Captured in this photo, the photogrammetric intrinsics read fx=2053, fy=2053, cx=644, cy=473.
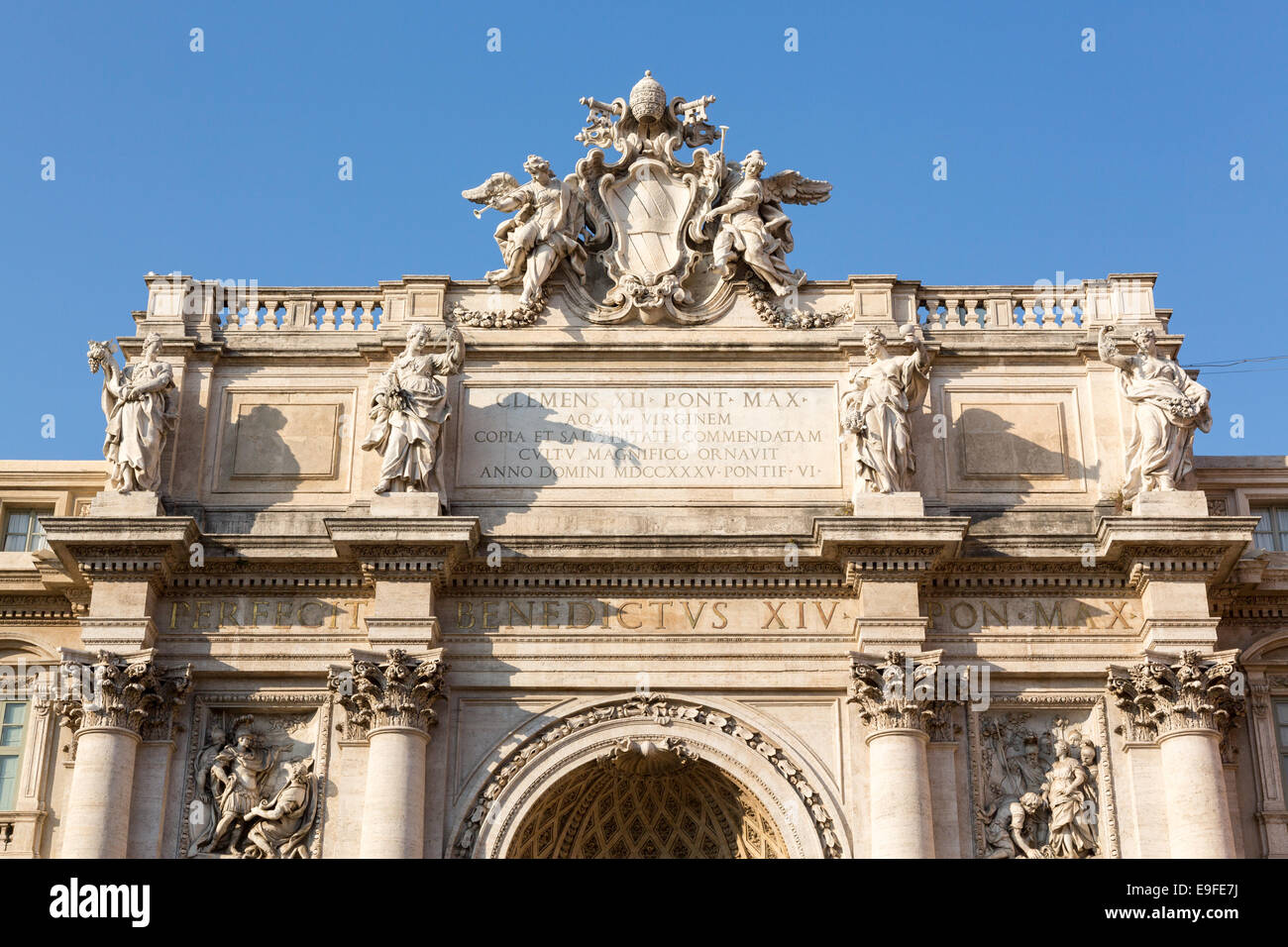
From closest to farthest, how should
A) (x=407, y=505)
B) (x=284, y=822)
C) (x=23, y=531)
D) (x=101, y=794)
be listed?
(x=101, y=794) → (x=284, y=822) → (x=407, y=505) → (x=23, y=531)

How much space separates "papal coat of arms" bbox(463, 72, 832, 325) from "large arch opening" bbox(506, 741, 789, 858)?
6830 millimetres

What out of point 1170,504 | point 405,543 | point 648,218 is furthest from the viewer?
point 648,218

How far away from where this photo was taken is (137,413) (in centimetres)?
2933

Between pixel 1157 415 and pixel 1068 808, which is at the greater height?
pixel 1157 415

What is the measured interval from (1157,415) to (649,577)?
7576 millimetres

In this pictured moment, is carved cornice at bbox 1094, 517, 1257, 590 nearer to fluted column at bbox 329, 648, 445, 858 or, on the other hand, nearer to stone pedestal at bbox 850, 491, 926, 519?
stone pedestal at bbox 850, 491, 926, 519

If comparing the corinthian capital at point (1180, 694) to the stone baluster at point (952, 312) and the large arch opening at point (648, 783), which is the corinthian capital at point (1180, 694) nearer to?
the large arch opening at point (648, 783)

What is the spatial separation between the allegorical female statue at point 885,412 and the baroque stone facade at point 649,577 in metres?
0.06

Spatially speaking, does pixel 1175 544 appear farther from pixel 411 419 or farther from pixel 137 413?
pixel 137 413

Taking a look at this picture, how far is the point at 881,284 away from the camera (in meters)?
30.8

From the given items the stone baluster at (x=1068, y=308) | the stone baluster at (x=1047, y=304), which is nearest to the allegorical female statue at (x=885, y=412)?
the stone baluster at (x=1047, y=304)

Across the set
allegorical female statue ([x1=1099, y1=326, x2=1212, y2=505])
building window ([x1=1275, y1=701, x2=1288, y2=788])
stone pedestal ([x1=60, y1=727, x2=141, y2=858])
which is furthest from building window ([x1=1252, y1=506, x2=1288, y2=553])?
stone pedestal ([x1=60, y1=727, x2=141, y2=858])

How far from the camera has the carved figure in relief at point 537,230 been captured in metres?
30.8

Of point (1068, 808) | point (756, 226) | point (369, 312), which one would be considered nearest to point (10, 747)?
point (369, 312)
